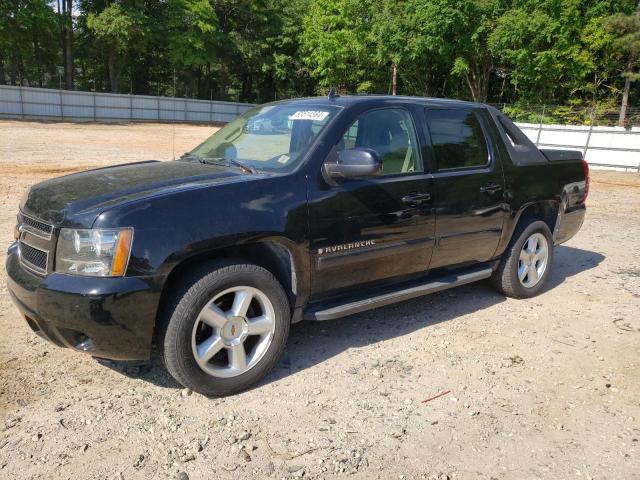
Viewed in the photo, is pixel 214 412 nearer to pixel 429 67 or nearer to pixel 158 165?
pixel 158 165

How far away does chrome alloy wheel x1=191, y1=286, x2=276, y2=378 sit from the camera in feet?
10.6

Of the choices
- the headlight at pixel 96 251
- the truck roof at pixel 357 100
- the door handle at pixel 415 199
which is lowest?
the headlight at pixel 96 251

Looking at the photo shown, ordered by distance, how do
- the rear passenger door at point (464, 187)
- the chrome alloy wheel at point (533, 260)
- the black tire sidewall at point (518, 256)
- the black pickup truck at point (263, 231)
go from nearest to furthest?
the black pickup truck at point (263, 231), the rear passenger door at point (464, 187), the black tire sidewall at point (518, 256), the chrome alloy wheel at point (533, 260)

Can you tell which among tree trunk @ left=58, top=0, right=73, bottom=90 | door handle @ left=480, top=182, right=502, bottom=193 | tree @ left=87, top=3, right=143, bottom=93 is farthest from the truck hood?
tree trunk @ left=58, top=0, right=73, bottom=90

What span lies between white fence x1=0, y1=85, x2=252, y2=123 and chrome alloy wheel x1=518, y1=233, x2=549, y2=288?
34.0 metres

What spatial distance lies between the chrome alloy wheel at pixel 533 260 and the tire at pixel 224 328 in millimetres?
2838

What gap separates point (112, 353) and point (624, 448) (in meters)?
2.91


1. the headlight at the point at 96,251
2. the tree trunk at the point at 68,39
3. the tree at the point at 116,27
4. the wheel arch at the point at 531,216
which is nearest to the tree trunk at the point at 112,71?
the tree at the point at 116,27

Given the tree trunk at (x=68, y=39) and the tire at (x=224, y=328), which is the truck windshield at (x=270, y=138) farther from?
the tree trunk at (x=68, y=39)

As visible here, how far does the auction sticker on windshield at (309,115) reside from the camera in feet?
12.8

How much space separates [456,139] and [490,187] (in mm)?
521

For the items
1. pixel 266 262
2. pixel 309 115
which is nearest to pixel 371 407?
pixel 266 262

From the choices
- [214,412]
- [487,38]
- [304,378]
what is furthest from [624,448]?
[487,38]

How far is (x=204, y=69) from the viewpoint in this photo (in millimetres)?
54406
